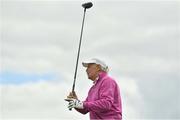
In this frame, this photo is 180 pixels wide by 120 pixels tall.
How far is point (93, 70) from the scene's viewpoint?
13.4 meters

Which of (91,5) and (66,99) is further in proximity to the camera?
(91,5)

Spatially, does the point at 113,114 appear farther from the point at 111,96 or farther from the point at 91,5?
the point at 91,5

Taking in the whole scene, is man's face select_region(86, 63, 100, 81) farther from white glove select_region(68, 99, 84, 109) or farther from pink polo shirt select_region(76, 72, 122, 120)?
white glove select_region(68, 99, 84, 109)

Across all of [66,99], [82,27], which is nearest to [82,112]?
[66,99]

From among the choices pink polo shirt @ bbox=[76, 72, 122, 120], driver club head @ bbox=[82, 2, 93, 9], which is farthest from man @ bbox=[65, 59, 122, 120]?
driver club head @ bbox=[82, 2, 93, 9]

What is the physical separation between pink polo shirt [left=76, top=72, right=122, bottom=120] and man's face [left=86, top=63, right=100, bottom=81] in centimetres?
10

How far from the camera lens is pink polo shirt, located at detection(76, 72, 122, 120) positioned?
12.9 m

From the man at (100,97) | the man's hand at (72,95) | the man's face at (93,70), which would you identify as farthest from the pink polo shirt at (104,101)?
the man's hand at (72,95)

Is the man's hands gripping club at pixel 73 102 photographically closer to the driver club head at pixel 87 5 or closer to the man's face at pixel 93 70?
the man's face at pixel 93 70

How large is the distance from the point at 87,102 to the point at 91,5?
2.50 m

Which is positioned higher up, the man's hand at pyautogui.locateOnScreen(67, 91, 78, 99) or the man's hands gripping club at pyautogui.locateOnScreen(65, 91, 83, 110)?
the man's hand at pyautogui.locateOnScreen(67, 91, 78, 99)

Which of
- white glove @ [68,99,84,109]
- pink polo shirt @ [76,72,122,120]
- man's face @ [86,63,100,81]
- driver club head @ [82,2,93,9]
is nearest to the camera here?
pink polo shirt @ [76,72,122,120]

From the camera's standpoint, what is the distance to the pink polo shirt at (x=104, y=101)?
1291 centimetres

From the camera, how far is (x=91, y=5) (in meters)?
14.7
